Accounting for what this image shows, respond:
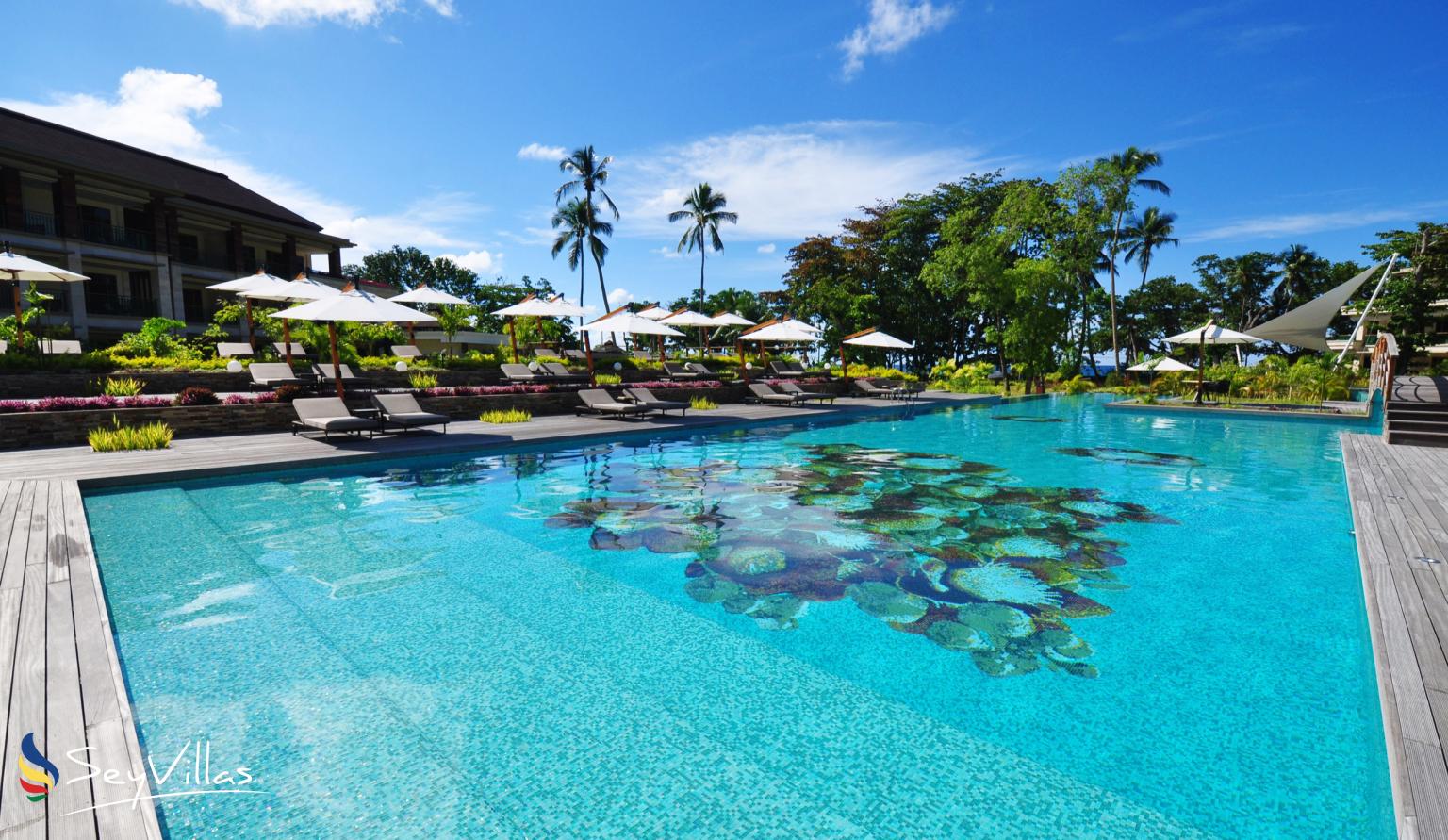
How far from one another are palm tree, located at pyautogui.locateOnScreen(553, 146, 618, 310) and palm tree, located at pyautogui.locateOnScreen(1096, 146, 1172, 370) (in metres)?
27.7

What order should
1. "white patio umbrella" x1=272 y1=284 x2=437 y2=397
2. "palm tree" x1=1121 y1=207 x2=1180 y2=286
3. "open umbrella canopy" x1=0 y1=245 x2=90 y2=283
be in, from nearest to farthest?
"white patio umbrella" x1=272 y1=284 x2=437 y2=397 → "open umbrella canopy" x1=0 y1=245 x2=90 y2=283 → "palm tree" x1=1121 y1=207 x2=1180 y2=286

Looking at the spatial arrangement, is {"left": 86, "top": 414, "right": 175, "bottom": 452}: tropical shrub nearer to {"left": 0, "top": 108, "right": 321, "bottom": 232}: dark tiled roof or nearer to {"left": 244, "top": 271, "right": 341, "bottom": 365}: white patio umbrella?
{"left": 244, "top": 271, "right": 341, "bottom": 365}: white patio umbrella

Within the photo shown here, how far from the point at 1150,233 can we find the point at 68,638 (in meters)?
56.3

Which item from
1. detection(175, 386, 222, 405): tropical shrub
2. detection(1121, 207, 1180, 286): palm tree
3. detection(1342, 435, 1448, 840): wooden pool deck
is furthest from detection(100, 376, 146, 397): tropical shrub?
detection(1121, 207, 1180, 286): palm tree

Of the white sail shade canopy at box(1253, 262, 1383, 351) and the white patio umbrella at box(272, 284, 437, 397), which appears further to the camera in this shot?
the white sail shade canopy at box(1253, 262, 1383, 351)

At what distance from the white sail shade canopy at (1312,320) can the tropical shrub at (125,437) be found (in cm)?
2461

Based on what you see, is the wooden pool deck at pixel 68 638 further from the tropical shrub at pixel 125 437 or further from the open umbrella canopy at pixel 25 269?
the open umbrella canopy at pixel 25 269

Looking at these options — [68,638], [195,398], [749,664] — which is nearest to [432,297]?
[195,398]

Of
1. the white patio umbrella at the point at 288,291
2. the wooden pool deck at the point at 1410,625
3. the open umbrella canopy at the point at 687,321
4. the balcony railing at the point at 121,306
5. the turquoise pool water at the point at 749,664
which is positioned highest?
the balcony railing at the point at 121,306

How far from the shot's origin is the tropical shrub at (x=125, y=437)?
9141 mm

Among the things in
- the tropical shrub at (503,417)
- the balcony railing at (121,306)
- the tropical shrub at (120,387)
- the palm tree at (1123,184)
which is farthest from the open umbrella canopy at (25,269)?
the palm tree at (1123,184)

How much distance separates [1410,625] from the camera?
327cm

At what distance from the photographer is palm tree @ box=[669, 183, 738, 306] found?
135 ft

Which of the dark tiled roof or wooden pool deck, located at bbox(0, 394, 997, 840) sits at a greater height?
the dark tiled roof
